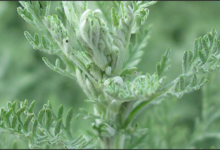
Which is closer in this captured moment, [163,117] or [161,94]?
[161,94]

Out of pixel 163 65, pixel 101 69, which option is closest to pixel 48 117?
pixel 101 69

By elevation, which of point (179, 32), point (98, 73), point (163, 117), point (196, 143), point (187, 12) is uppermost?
point (187, 12)

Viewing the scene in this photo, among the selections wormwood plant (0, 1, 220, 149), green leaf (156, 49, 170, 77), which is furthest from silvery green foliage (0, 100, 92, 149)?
green leaf (156, 49, 170, 77)

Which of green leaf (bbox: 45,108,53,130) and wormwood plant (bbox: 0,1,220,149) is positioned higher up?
wormwood plant (bbox: 0,1,220,149)

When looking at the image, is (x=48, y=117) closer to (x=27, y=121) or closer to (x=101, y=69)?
(x=27, y=121)

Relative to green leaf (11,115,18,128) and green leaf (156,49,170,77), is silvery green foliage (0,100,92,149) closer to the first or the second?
green leaf (11,115,18,128)

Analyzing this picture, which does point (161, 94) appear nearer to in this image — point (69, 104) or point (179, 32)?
point (69, 104)

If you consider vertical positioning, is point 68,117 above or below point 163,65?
below

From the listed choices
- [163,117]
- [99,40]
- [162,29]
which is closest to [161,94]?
[99,40]
